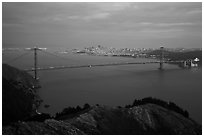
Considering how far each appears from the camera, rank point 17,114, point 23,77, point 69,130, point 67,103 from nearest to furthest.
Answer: point 69,130 < point 17,114 < point 67,103 < point 23,77

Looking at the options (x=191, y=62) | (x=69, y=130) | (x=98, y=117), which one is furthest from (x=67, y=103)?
(x=191, y=62)

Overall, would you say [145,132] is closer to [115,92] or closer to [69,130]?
[69,130]

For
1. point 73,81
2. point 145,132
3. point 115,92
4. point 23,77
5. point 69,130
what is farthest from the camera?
point 73,81

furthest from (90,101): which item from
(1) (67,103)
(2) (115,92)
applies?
(2) (115,92)

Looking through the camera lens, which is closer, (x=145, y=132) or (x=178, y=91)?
(x=145, y=132)

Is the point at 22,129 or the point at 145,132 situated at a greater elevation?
the point at 22,129

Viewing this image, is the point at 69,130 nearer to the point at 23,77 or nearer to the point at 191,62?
the point at 23,77
